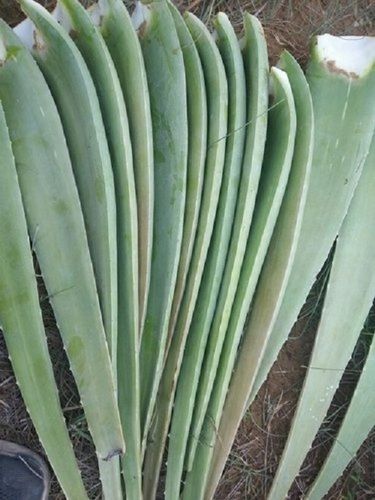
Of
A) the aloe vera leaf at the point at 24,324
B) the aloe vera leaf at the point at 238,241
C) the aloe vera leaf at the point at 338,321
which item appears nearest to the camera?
the aloe vera leaf at the point at 24,324

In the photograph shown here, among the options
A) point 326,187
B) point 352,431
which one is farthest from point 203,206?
point 352,431

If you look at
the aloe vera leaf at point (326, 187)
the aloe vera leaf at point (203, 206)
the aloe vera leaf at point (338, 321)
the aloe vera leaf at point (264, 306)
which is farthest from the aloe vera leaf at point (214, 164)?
the aloe vera leaf at point (338, 321)

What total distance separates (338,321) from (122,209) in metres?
0.67

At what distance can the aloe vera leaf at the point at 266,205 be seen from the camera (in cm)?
191

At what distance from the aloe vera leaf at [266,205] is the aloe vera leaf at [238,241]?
3cm

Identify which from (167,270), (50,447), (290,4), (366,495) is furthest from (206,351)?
(290,4)

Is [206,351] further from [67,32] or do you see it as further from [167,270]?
[67,32]

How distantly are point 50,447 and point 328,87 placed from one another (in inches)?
46.6

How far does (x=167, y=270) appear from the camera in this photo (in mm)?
1872

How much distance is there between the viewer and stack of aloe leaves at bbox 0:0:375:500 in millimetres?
1826

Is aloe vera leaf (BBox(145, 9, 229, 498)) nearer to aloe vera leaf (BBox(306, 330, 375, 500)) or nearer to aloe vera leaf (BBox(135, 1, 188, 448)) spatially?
aloe vera leaf (BBox(135, 1, 188, 448))

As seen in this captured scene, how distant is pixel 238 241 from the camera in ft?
6.23

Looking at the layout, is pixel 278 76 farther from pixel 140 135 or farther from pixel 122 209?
pixel 122 209

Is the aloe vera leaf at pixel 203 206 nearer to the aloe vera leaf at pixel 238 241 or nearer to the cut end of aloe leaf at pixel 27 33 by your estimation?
the aloe vera leaf at pixel 238 241
